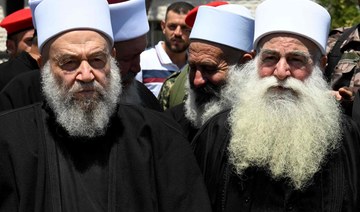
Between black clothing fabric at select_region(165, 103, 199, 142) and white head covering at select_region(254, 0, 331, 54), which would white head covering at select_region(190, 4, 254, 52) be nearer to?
black clothing fabric at select_region(165, 103, 199, 142)

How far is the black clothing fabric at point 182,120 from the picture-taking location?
5.46m

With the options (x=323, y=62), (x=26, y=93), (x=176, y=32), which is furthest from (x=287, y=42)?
(x=176, y=32)

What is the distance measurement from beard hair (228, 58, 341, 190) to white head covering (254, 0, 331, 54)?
0.19 m

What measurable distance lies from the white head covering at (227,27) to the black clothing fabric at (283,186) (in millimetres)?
1483

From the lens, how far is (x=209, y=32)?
5.67 m

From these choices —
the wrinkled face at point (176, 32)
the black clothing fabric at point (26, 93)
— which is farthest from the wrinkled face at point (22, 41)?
the black clothing fabric at point (26, 93)

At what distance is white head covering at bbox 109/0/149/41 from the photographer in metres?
5.12

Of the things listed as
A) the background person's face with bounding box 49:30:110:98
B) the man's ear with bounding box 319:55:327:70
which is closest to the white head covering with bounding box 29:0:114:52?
the background person's face with bounding box 49:30:110:98

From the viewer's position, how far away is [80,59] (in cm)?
393

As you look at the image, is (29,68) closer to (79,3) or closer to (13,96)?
(13,96)

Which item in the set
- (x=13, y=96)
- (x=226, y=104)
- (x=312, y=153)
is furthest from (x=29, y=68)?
(x=312, y=153)

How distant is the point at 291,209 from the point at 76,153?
1.07 meters

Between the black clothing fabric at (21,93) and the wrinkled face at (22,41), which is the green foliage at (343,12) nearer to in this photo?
the wrinkled face at (22,41)

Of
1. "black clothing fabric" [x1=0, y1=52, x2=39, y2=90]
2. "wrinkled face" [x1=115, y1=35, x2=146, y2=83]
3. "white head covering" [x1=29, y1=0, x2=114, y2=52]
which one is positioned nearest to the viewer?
"white head covering" [x1=29, y1=0, x2=114, y2=52]
